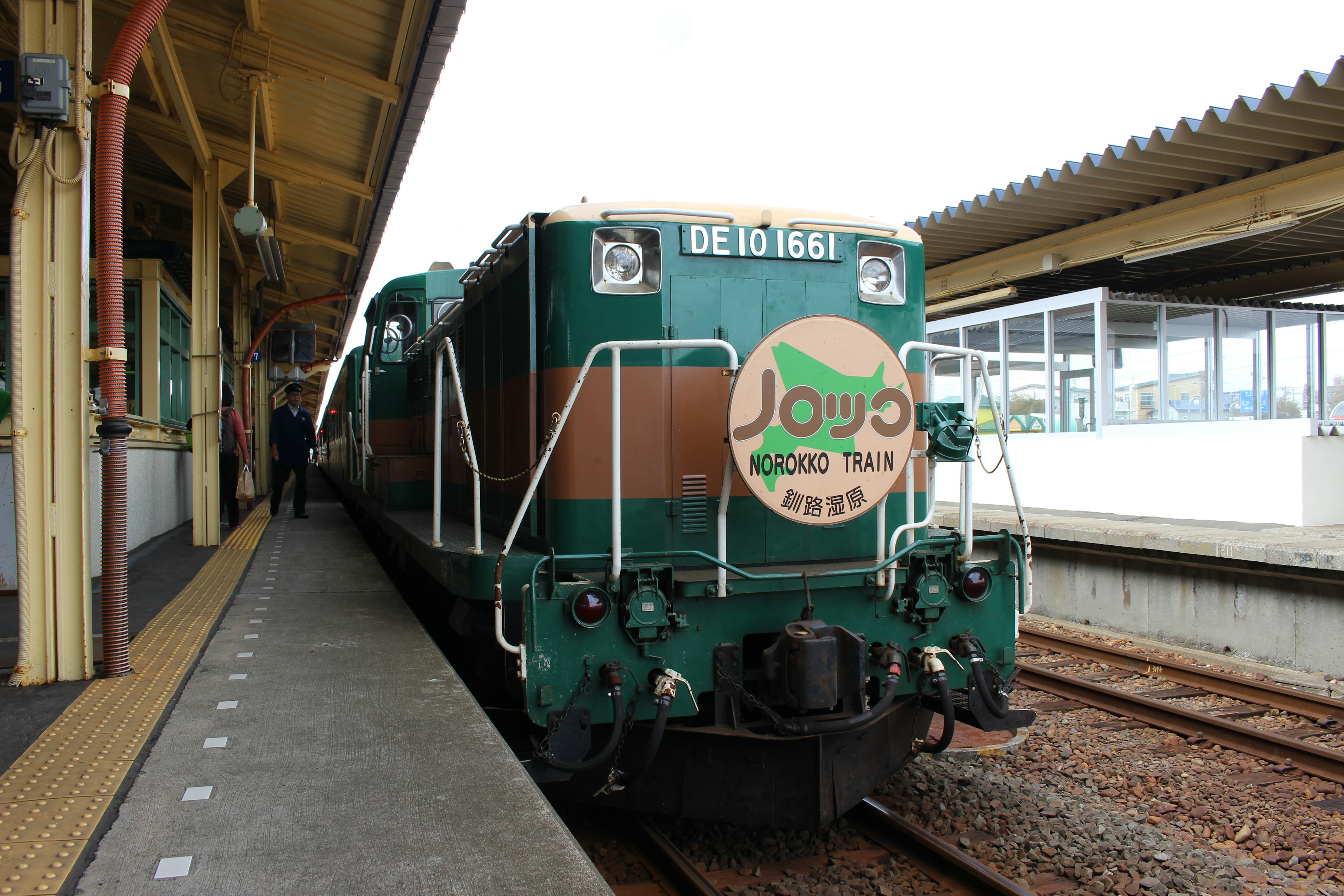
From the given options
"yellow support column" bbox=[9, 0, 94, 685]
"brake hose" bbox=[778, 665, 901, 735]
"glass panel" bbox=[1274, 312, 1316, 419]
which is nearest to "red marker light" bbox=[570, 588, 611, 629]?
"brake hose" bbox=[778, 665, 901, 735]

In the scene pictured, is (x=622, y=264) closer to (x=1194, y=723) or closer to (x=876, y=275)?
(x=876, y=275)

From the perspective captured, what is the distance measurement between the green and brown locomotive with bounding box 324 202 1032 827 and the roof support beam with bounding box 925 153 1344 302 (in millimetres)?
4736

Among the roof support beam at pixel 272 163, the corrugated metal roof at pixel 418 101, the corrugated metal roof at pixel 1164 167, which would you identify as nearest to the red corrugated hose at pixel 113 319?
the corrugated metal roof at pixel 418 101

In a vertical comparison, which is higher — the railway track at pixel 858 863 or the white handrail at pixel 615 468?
the white handrail at pixel 615 468

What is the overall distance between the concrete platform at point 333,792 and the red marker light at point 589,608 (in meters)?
0.51

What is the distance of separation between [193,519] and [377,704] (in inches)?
247

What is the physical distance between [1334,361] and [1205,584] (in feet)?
19.6

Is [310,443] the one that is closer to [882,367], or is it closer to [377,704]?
[377,704]

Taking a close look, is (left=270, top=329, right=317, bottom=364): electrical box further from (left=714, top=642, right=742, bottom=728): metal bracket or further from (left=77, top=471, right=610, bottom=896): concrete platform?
(left=714, top=642, right=742, bottom=728): metal bracket

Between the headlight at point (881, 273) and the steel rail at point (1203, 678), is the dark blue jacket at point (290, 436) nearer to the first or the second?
the steel rail at point (1203, 678)

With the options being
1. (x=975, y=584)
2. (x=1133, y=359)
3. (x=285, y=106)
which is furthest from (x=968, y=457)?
(x=1133, y=359)

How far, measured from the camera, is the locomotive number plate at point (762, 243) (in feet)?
12.8

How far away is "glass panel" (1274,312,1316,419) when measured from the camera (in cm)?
1084

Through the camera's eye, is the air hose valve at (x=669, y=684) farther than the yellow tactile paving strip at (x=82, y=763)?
Yes
